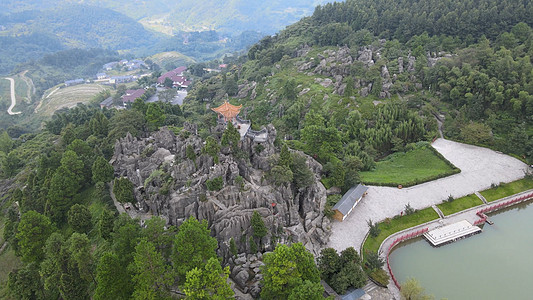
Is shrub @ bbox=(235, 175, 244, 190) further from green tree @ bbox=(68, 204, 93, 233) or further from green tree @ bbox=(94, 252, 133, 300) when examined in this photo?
green tree @ bbox=(68, 204, 93, 233)

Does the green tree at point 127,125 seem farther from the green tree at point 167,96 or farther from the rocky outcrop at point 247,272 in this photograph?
the green tree at point 167,96

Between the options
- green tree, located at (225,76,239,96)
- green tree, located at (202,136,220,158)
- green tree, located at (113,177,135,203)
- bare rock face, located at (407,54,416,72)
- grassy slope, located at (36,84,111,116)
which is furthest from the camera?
grassy slope, located at (36,84,111,116)

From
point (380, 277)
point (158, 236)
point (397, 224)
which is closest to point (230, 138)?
point (158, 236)

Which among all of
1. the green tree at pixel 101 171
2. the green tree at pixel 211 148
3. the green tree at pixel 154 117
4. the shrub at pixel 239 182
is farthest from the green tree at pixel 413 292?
the green tree at pixel 154 117

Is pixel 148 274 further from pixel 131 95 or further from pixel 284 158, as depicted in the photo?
pixel 131 95

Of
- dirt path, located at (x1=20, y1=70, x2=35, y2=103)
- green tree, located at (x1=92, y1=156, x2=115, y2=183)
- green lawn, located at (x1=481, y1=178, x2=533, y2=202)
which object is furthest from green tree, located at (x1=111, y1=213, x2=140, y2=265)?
dirt path, located at (x1=20, y1=70, x2=35, y2=103)

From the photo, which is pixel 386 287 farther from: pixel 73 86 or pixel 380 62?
pixel 73 86
